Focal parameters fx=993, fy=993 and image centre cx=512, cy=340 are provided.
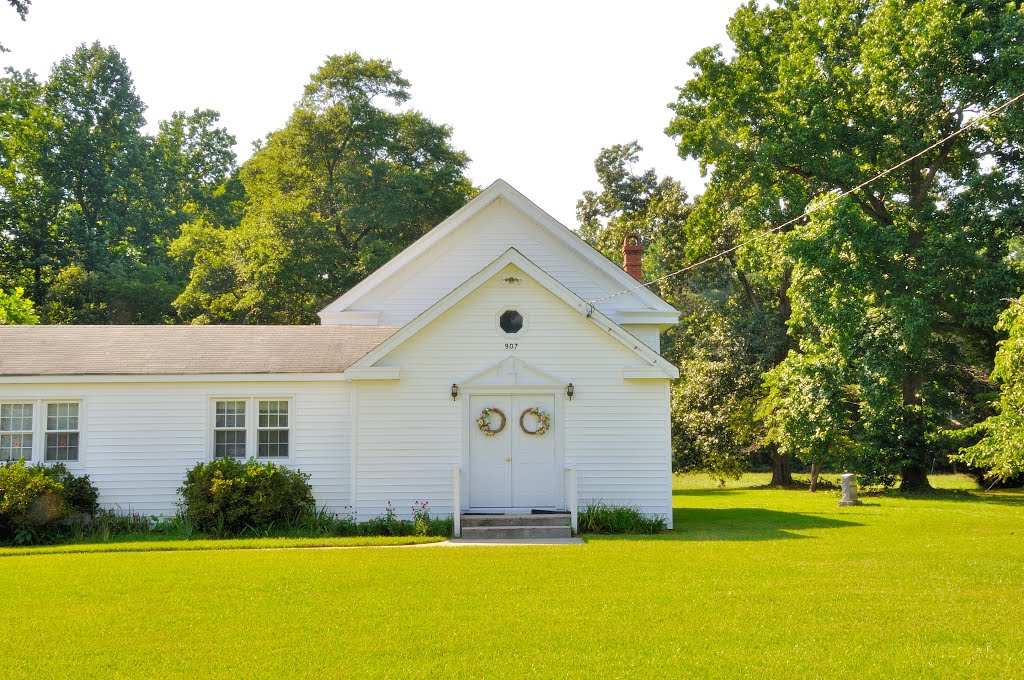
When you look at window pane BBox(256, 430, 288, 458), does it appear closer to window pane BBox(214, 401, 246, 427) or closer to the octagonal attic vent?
window pane BBox(214, 401, 246, 427)

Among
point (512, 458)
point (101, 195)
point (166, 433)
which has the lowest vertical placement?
point (512, 458)

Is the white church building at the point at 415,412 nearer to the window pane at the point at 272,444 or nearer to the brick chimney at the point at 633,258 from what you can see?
the window pane at the point at 272,444

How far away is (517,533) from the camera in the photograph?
18.2 m

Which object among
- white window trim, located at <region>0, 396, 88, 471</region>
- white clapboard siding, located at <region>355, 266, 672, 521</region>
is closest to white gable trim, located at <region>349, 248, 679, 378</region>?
white clapboard siding, located at <region>355, 266, 672, 521</region>

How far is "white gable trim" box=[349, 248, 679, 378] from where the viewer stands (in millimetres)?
19344

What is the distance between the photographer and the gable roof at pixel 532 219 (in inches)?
952

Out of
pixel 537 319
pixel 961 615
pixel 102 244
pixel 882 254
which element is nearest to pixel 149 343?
pixel 537 319

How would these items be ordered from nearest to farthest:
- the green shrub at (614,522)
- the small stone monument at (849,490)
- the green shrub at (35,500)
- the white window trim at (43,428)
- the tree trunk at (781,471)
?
the green shrub at (35,500)
the green shrub at (614,522)
the white window trim at (43,428)
the small stone monument at (849,490)
the tree trunk at (781,471)

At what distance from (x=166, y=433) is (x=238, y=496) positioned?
2629mm

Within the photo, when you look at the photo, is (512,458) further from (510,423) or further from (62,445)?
(62,445)

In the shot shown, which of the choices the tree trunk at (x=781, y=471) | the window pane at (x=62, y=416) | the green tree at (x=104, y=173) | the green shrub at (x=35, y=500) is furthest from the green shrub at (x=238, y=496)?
the green tree at (x=104, y=173)

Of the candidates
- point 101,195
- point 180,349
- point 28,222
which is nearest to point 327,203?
point 28,222

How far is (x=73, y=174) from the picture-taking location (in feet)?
186

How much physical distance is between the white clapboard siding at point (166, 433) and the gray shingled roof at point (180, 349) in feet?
1.12
